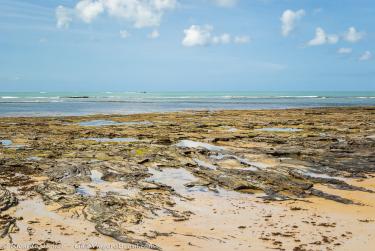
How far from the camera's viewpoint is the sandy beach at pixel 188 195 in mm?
8141

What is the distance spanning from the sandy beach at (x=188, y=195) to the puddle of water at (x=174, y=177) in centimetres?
4

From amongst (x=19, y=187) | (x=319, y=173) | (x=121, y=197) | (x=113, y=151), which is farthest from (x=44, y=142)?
(x=319, y=173)

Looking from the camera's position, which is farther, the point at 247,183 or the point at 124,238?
the point at 247,183

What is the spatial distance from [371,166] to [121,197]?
9737 mm

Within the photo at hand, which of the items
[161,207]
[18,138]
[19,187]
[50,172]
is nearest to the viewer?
[161,207]

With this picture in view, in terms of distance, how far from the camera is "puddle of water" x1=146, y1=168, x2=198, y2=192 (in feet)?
42.2

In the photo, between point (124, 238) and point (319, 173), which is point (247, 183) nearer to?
point (319, 173)

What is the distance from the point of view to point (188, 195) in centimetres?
1168

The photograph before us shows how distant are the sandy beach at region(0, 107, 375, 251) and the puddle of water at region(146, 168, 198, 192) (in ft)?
0.12

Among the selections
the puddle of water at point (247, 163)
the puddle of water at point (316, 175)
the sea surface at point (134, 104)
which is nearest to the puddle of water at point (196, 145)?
the puddle of water at point (247, 163)

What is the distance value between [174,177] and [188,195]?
238 cm

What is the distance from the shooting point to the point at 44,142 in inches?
864

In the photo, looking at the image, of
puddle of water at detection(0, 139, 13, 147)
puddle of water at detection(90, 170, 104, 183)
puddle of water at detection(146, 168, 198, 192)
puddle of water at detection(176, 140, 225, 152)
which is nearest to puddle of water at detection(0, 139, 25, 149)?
puddle of water at detection(0, 139, 13, 147)

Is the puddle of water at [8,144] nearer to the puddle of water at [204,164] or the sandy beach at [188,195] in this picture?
the sandy beach at [188,195]
